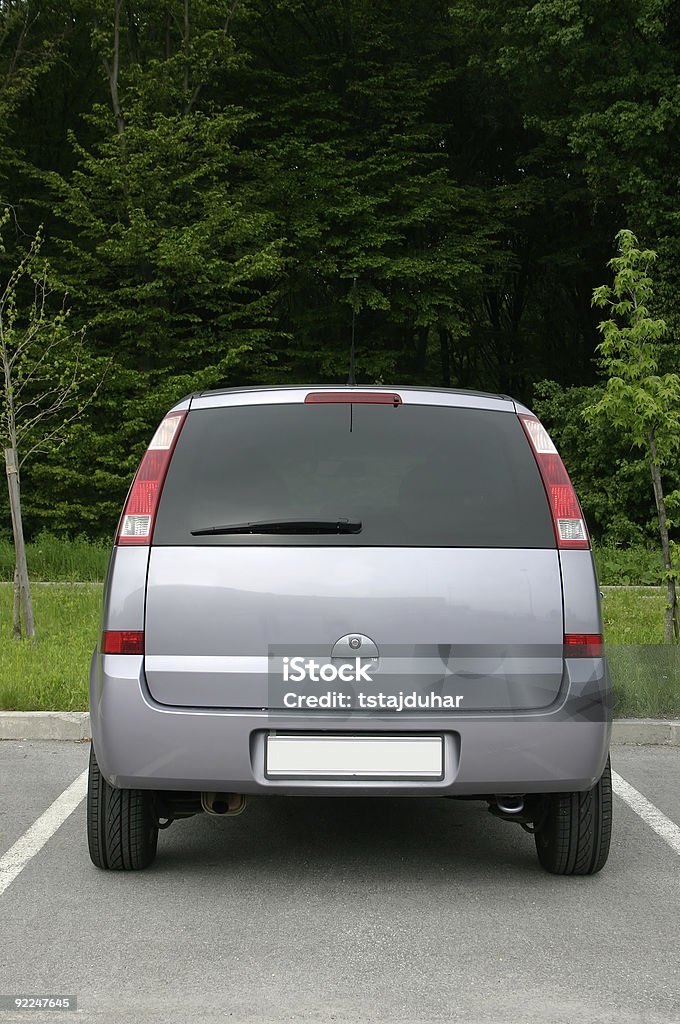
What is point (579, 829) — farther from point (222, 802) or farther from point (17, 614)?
point (17, 614)

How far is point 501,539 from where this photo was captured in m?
4.49

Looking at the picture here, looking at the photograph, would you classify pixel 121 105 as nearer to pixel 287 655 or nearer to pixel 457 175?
pixel 457 175

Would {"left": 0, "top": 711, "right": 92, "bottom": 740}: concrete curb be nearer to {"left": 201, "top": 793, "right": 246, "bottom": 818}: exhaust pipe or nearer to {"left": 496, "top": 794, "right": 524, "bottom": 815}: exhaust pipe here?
{"left": 201, "top": 793, "right": 246, "bottom": 818}: exhaust pipe

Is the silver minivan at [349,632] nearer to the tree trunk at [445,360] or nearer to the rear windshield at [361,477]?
the rear windshield at [361,477]

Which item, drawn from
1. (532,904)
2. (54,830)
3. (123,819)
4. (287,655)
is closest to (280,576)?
(287,655)

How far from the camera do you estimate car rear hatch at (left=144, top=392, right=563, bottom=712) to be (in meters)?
4.35

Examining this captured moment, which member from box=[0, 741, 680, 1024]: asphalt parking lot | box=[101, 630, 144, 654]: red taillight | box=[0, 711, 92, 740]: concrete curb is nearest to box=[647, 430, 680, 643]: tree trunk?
box=[0, 741, 680, 1024]: asphalt parking lot

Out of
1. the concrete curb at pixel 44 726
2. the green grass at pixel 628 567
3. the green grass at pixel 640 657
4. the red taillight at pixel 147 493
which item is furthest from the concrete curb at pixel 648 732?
the green grass at pixel 628 567

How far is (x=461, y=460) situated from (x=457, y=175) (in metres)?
28.0

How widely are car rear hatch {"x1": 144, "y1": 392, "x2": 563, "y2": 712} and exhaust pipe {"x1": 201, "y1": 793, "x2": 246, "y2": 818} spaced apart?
0.49 meters

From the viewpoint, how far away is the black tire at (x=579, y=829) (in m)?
4.77

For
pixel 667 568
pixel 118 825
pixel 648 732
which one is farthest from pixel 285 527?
pixel 667 568

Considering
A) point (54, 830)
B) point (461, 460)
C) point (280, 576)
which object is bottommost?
point (54, 830)

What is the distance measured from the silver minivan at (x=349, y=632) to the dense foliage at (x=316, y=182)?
1739cm
